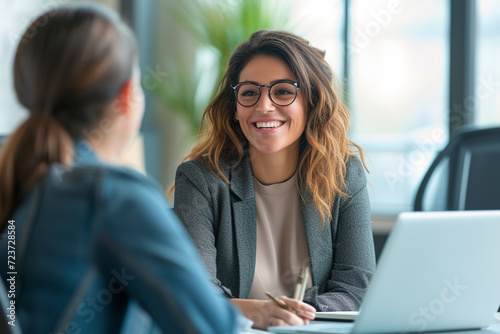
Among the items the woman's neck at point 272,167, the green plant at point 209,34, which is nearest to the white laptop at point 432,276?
the woman's neck at point 272,167

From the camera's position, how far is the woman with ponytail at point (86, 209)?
2.41 feet

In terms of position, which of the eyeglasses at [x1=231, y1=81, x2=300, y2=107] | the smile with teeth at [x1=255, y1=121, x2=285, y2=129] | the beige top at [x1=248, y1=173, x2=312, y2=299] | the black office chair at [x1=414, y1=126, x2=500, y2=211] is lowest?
the beige top at [x1=248, y1=173, x2=312, y2=299]

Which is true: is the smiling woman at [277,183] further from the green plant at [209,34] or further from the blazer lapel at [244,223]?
the green plant at [209,34]

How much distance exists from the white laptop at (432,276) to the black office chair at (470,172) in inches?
24.8

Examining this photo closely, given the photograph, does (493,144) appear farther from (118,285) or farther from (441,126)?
(441,126)

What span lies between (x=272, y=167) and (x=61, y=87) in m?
1.05

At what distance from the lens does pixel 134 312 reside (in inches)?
33.3

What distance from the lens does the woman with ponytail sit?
73 cm

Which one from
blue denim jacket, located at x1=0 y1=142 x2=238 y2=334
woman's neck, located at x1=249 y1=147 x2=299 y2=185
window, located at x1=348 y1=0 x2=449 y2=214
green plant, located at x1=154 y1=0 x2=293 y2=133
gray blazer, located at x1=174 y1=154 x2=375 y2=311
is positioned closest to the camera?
blue denim jacket, located at x1=0 y1=142 x2=238 y2=334

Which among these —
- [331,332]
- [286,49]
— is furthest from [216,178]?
[331,332]

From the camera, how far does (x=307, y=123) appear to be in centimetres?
180

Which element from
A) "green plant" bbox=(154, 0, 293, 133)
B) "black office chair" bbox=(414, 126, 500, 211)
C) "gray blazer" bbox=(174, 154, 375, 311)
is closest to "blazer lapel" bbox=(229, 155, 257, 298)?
"gray blazer" bbox=(174, 154, 375, 311)

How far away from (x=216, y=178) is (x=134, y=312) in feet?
2.92

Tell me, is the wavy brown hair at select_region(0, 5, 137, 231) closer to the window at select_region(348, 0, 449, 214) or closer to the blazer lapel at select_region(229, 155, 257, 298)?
the blazer lapel at select_region(229, 155, 257, 298)
